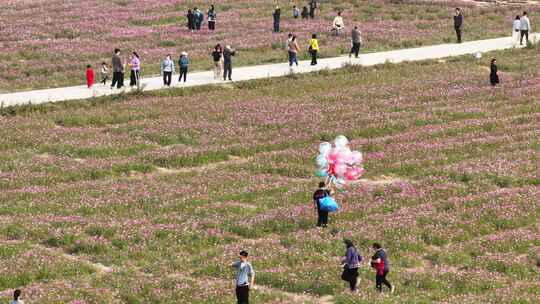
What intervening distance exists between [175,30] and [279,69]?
47.7ft

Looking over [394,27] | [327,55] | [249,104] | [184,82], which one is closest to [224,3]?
[394,27]

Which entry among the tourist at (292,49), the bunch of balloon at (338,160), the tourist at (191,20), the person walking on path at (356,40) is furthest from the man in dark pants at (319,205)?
the tourist at (191,20)

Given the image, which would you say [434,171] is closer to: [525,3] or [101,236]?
[101,236]

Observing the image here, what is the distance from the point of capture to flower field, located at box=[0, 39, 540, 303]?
88.2ft

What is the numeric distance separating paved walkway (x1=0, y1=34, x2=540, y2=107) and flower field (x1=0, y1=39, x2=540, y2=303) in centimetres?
205

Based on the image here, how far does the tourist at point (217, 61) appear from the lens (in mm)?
52375

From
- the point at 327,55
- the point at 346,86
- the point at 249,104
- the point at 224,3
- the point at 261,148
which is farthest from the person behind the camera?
the point at 224,3

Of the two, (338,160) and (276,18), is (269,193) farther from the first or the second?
(276,18)

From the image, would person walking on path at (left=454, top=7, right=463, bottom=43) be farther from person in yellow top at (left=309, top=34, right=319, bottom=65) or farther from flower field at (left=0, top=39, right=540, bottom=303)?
flower field at (left=0, top=39, right=540, bottom=303)

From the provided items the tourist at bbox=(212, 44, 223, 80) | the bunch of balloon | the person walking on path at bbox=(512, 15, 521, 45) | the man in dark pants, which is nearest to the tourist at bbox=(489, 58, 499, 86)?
the tourist at bbox=(212, 44, 223, 80)

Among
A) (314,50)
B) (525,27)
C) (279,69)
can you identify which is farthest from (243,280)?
(525,27)

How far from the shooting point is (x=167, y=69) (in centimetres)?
5153

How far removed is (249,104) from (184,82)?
6140 mm

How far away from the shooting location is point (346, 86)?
5194 cm
